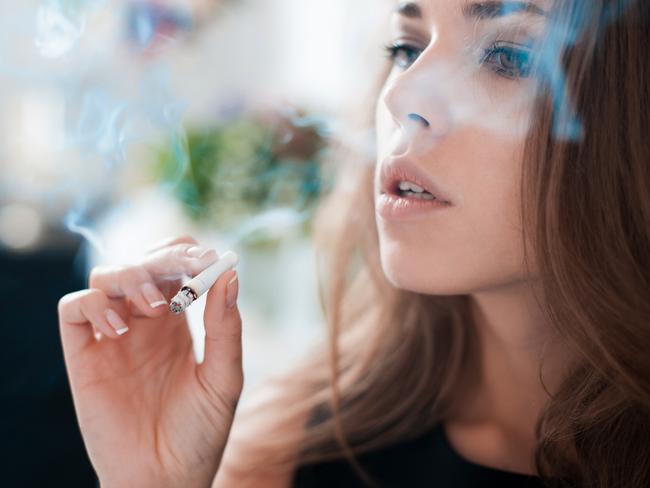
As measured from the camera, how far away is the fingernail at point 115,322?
0.80m

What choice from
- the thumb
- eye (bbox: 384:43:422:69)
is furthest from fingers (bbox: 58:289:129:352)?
eye (bbox: 384:43:422:69)

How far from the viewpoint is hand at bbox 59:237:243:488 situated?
81 centimetres

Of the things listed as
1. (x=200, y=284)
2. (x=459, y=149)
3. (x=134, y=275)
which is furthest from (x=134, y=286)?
(x=459, y=149)

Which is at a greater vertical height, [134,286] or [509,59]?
[509,59]

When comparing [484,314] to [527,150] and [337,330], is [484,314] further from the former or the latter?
[527,150]

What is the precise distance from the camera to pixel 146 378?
89 cm

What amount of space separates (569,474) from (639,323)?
238 millimetres

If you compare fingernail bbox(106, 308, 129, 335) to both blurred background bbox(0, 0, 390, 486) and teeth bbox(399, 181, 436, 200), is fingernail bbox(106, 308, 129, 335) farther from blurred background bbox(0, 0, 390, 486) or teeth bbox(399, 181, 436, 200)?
teeth bbox(399, 181, 436, 200)

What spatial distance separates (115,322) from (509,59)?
1.92 feet

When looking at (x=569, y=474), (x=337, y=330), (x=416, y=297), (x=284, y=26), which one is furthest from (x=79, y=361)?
(x=284, y=26)

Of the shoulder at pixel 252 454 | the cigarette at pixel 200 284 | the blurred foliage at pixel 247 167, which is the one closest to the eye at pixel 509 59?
the cigarette at pixel 200 284

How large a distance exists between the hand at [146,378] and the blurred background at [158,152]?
23 centimetres

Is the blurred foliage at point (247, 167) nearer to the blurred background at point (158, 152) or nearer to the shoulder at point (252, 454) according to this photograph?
the blurred background at point (158, 152)

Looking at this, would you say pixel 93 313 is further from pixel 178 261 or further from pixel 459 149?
pixel 459 149
